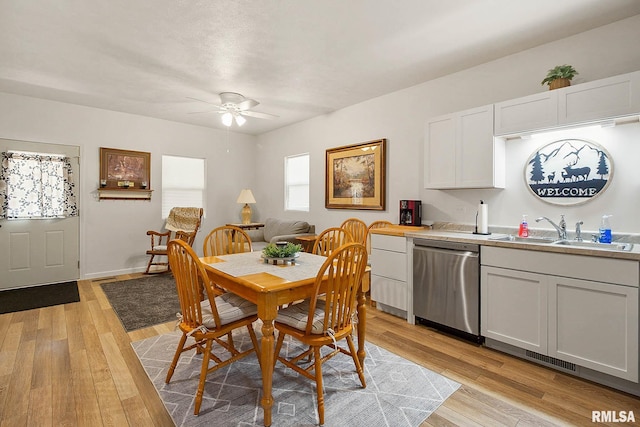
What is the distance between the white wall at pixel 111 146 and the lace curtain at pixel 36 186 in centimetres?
19

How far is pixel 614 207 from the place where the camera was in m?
2.51

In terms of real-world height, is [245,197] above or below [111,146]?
below

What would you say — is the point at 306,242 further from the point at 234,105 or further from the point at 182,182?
the point at 182,182

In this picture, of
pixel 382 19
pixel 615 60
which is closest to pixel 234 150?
pixel 382 19

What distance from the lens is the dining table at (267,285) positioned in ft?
5.76

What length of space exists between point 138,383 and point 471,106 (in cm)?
381

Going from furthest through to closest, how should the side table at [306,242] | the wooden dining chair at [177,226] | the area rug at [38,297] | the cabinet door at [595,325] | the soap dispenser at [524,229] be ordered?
the wooden dining chair at [177,226], the side table at [306,242], the area rug at [38,297], the soap dispenser at [524,229], the cabinet door at [595,325]

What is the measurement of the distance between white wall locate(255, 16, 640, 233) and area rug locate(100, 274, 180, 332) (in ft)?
8.03

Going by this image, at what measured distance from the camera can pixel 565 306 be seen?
2217 mm

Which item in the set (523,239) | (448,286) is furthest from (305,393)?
(523,239)

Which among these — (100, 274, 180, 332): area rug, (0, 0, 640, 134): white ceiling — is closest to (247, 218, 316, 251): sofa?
(100, 274, 180, 332): area rug

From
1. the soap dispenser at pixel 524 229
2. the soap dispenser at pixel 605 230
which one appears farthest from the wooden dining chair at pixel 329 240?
the soap dispenser at pixel 605 230

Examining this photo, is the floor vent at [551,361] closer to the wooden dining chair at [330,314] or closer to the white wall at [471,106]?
the white wall at [471,106]

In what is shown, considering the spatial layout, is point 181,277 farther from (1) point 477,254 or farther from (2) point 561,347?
(2) point 561,347
